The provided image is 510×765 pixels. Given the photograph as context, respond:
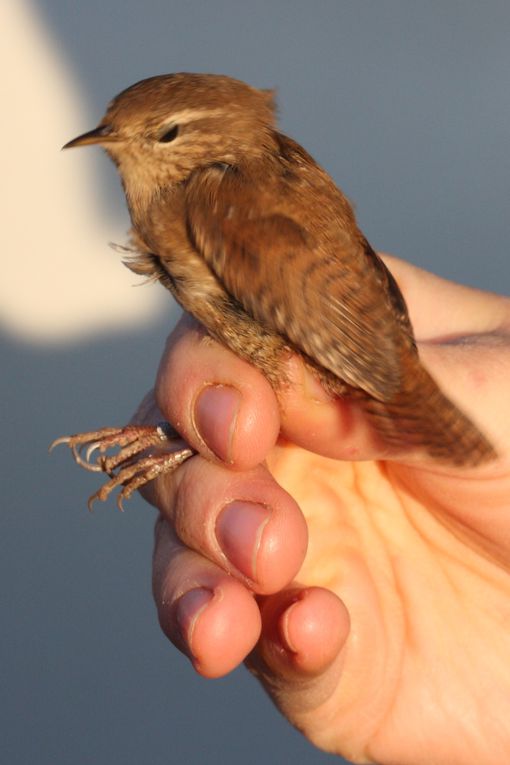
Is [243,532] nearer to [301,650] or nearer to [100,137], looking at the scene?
[301,650]

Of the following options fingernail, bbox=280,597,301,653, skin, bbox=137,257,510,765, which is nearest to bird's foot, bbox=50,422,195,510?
skin, bbox=137,257,510,765

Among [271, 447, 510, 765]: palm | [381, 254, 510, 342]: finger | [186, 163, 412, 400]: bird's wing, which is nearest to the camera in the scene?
[186, 163, 412, 400]: bird's wing

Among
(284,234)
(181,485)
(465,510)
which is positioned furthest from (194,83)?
(465,510)

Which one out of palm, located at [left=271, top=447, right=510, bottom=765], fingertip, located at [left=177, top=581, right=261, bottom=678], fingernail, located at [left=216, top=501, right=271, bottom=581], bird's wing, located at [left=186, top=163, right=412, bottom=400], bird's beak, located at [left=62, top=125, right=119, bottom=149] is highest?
bird's beak, located at [left=62, top=125, right=119, bottom=149]

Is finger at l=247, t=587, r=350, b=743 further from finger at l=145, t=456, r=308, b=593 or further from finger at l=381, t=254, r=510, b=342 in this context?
finger at l=381, t=254, r=510, b=342

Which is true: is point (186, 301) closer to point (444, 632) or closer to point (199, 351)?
point (199, 351)

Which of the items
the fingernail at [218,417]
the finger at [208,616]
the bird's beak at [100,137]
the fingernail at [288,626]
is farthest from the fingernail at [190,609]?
the bird's beak at [100,137]

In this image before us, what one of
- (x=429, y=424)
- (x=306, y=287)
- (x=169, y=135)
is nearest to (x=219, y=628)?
(x=429, y=424)
